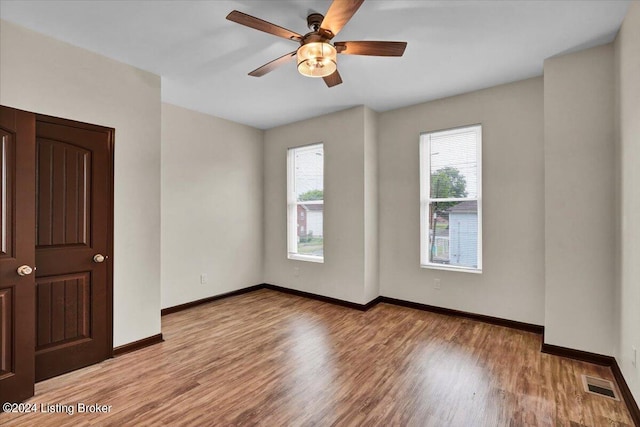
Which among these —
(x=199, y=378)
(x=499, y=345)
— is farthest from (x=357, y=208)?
(x=199, y=378)

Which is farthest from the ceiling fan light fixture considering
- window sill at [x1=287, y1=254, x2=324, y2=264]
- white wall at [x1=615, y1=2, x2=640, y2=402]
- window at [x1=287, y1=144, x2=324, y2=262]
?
window sill at [x1=287, y1=254, x2=324, y2=264]

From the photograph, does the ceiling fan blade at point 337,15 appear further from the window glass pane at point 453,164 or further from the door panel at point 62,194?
the window glass pane at point 453,164

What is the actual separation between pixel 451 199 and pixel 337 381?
8.52 feet

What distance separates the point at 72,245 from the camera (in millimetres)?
2602

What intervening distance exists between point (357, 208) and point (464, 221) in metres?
1.34

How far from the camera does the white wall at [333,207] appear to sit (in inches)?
166

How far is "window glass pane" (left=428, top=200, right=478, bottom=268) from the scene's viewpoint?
3.79m

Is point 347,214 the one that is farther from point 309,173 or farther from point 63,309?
point 63,309

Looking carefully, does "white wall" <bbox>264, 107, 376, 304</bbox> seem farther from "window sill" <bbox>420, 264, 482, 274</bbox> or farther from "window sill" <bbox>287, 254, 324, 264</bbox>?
"window sill" <bbox>420, 264, 482, 274</bbox>

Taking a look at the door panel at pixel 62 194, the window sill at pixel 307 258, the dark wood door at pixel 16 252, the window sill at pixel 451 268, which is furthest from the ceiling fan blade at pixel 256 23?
the window sill at pixel 307 258

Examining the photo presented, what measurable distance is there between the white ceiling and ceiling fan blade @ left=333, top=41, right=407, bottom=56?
25 cm

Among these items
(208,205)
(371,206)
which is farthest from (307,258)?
(208,205)

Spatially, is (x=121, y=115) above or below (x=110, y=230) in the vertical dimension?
above

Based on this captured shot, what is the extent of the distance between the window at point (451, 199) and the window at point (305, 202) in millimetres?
1507
